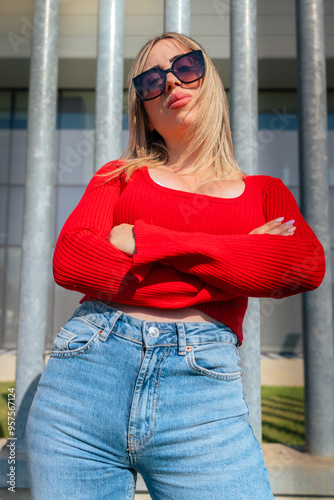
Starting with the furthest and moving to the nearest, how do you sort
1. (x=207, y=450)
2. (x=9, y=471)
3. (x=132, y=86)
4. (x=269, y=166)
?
(x=269, y=166), (x=9, y=471), (x=132, y=86), (x=207, y=450)

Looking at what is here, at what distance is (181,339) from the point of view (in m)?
1.19

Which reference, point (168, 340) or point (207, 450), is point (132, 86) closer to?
point (168, 340)

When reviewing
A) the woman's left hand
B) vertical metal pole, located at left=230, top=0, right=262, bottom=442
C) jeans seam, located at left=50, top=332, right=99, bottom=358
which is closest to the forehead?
the woman's left hand

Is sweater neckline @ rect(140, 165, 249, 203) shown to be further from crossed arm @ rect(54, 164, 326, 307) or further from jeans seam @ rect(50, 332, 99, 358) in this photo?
jeans seam @ rect(50, 332, 99, 358)

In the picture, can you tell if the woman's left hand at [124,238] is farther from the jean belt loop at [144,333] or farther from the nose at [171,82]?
the nose at [171,82]

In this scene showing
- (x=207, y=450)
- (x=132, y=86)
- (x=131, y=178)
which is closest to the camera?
(x=207, y=450)

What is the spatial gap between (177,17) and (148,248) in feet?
5.58

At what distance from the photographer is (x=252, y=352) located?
221 centimetres

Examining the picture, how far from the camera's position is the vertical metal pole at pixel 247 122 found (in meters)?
2.21

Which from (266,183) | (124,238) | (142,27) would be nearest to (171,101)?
(266,183)

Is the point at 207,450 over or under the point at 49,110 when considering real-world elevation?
under

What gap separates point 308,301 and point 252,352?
1.45 feet

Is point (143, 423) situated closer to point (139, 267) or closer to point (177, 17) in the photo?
point (139, 267)

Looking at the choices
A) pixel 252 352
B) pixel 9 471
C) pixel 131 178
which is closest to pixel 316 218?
pixel 252 352
